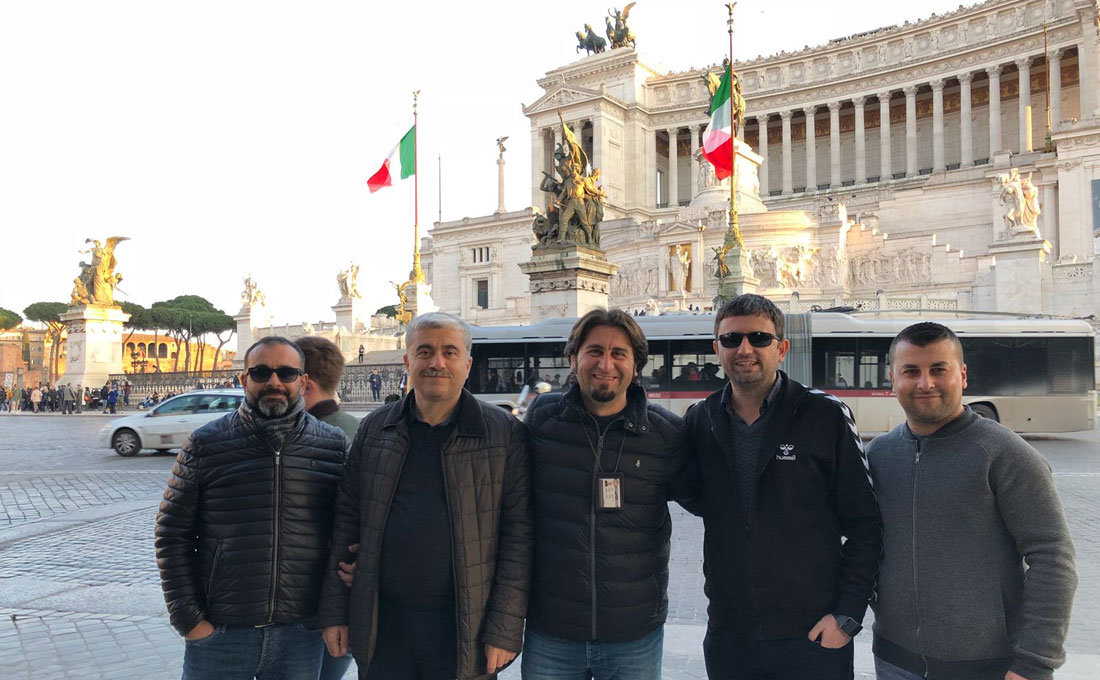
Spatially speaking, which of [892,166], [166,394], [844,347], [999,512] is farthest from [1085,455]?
[892,166]

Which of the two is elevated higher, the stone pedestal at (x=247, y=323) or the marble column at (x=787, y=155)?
the marble column at (x=787, y=155)

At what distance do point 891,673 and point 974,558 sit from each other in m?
0.50

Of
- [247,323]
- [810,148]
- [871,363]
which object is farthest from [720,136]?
[810,148]

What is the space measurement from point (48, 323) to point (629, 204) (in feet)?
207

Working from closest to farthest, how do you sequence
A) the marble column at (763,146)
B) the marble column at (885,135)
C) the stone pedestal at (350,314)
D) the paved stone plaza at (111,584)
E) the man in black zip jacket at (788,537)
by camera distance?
the man in black zip jacket at (788,537), the paved stone plaza at (111,584), the stone pedestal at (350,314), the marble column at (885,135), the marble column at (763,146)

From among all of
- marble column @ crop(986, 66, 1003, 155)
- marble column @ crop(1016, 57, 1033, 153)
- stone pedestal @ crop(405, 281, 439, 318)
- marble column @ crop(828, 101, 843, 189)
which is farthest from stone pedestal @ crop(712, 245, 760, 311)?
marble column @ crop(828, 101, 843, 189)

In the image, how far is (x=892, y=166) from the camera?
62.7 metres

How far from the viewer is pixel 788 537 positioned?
9.20 ft

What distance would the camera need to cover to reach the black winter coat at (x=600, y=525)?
2807mm

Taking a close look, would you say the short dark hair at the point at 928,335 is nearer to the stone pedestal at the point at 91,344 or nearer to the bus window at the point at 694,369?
the bus window at the point at 694,369

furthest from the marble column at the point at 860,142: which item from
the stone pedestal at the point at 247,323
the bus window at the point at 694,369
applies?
the bus window at the point at 694,369

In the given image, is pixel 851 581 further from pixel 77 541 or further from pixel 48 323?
pixel 48 323

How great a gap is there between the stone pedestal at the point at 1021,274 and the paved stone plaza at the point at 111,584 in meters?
21.1

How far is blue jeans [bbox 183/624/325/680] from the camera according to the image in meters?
2.93
